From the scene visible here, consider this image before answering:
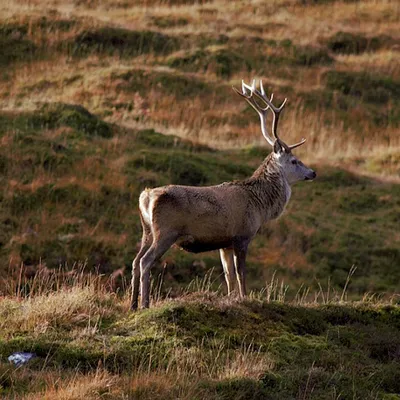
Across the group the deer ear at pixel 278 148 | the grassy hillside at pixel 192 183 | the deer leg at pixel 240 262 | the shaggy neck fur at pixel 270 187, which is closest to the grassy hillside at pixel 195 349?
the grassy hillside at pixel 192 183

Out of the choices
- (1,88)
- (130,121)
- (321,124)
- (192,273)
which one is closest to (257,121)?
(321,124)

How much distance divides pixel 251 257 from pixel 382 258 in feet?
9.35

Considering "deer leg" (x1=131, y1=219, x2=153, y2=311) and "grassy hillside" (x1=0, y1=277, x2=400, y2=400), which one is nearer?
"grassy hillside" (x1=0, y1=277, x2=400, y2=400)

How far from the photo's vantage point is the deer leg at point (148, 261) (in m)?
10.0

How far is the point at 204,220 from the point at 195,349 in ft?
6.45

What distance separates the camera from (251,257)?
1928cm

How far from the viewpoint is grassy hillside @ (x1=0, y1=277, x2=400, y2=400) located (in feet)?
26.3

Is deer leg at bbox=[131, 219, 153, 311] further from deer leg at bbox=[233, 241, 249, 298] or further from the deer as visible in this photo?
deer leg at bbox=[233, 241, 249, 298]

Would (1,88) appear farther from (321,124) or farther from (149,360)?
(149,360)

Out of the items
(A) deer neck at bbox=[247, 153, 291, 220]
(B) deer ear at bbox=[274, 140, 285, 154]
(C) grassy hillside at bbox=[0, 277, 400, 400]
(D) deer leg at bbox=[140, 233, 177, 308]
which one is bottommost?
(C) grassy hillside at bbox=[0, 277, 400, 400]

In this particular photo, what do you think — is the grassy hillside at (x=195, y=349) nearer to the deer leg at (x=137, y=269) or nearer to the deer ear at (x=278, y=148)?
the deer leg at (x=137, y=269)

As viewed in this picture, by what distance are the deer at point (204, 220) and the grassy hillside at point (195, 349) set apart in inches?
19.5

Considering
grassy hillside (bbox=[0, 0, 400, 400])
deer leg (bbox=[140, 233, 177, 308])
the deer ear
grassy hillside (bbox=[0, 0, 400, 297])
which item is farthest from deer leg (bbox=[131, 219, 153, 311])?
grassy hillside (bbox=[0, 0, 400, 297])

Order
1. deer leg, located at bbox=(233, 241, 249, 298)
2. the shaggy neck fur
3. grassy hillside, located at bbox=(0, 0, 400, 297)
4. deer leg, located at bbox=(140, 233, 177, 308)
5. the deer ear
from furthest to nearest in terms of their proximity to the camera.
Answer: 1. grassy hillside, located at bbox=(0, 0, 400, 297)
2. the deer ear
3. the shaggy neck fur
4. deer leg, located at bbox=(233, 241, 249, 298)
5. deer leg, located at bbox=(140, 233, 177, 308)
